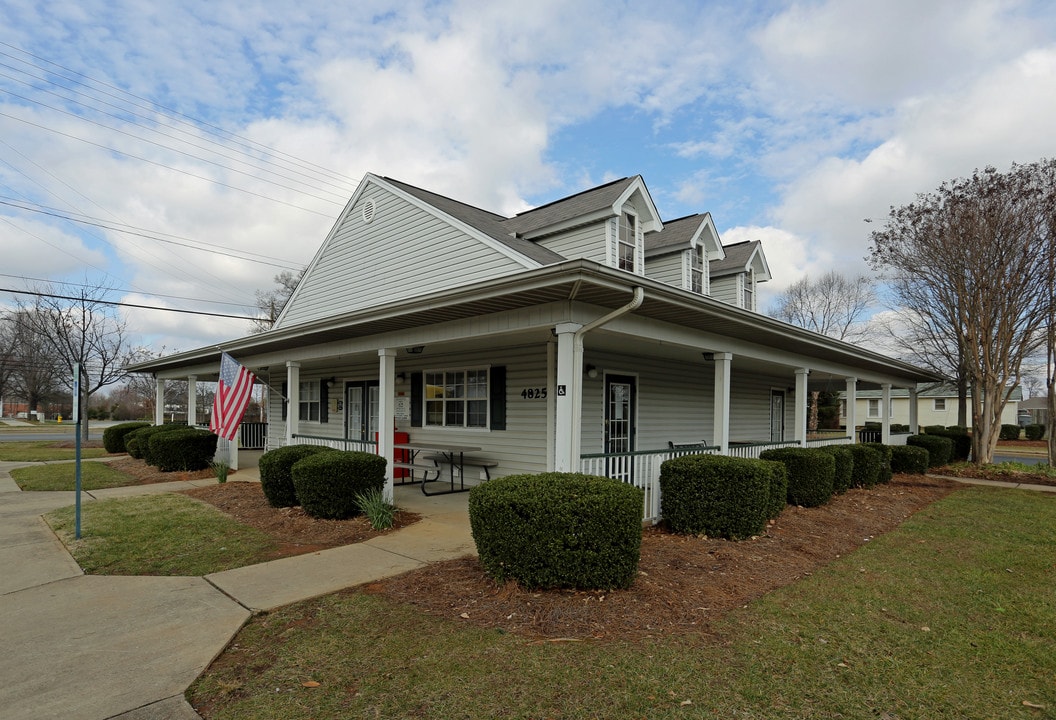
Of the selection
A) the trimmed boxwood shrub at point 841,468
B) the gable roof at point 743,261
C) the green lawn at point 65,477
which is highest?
the gable roof at point 743,261

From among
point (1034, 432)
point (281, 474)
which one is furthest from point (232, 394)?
point (1034, 432)

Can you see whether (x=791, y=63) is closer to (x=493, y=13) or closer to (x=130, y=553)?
(x=493, y=13)

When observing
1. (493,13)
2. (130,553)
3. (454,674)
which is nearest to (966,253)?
(493,13)

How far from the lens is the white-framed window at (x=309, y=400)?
50.8 feet

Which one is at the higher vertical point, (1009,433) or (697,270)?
(697,270)

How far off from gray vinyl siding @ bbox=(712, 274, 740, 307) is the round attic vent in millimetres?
8123

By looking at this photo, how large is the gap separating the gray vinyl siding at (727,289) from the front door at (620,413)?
165 inches

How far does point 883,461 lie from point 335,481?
422 inches

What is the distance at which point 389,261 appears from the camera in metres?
12.2

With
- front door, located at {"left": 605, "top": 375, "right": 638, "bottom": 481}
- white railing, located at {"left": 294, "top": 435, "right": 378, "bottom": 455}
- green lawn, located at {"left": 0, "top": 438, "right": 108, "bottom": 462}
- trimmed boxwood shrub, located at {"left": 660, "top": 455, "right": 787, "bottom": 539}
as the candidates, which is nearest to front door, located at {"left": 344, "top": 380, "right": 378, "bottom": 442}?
white railing, located at {"left": 294, "top": 435, "right": 378, "bottom": 455}

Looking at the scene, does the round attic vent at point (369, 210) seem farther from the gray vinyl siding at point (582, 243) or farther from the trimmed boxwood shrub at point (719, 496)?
the trimmed boxwood shrub at point (719, 496)

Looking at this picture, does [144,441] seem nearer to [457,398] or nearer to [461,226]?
[457,398]

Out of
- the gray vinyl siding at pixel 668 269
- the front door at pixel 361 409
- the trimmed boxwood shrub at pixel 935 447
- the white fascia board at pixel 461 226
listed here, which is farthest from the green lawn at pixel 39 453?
the trimmed boxwood shrub at pixel 935 447

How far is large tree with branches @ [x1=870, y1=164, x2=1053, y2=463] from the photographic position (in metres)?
14.3
